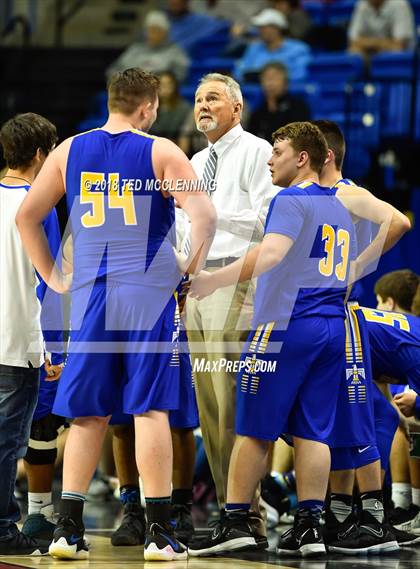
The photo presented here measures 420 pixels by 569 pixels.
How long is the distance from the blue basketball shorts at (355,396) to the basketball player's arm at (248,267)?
1.78ft

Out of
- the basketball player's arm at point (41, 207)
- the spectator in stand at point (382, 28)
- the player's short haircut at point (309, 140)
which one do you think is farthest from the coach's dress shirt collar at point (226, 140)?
the spectator in stand at point (382, 28)

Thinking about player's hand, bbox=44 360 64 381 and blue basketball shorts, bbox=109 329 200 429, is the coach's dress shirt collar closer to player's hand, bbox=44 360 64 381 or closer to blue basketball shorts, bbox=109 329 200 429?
blue basketball shorts, bbox=109 329 200 429

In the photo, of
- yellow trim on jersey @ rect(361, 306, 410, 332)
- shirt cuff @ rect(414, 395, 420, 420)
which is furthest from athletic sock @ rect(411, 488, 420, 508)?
yellow trim on jersey @ rect(361, 306, 410, 332)

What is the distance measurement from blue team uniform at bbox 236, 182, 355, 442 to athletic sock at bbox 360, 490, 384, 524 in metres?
0.55

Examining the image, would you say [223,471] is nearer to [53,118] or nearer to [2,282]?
[2,282]

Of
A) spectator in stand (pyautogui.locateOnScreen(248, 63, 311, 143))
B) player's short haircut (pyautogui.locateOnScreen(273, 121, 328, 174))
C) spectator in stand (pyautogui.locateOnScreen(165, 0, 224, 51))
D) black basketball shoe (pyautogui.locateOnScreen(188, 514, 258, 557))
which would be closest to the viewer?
black basketball shoe (pyautogui.locateOnScreen(188, 514, 258, 557))

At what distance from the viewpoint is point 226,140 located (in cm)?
612

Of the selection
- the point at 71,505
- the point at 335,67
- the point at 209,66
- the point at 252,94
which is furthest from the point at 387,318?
the point at 209,66

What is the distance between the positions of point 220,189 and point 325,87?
20.7 feet

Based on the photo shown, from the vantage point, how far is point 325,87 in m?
12.1

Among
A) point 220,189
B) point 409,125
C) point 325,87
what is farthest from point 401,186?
point 220,189

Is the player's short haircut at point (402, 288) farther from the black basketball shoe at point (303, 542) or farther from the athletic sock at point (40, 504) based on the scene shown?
the athletic sock at point (40, 504)

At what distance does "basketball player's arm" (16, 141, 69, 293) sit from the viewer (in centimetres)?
523

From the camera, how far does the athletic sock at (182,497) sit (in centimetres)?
597
